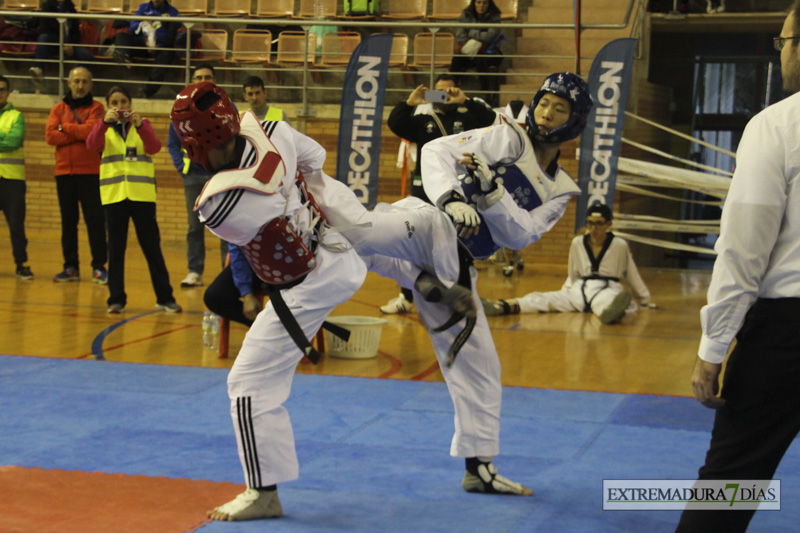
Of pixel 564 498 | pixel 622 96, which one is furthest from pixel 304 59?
pixel 564 498

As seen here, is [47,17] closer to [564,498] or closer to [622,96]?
[622,96]

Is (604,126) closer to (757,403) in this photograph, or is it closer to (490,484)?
(490,484)

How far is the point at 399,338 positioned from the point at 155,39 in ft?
29.7

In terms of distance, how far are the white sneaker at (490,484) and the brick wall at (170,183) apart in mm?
10098

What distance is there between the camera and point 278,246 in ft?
11.6

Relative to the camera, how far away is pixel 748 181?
2.39 metres

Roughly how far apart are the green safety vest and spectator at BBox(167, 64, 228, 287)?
187 centimetres

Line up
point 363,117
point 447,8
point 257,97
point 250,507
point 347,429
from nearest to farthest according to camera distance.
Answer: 1. point 250,507
2. point 347,429
3. point 257,97
4. point 363,117
5. point 447,8

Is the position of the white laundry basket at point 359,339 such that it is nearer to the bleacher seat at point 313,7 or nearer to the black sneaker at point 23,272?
the black sneaker at point 23,272

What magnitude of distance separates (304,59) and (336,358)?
825cm

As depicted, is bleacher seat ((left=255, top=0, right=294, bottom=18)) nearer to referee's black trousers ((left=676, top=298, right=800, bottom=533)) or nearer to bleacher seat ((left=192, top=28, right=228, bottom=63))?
bleacher seat ((left=192, top=28, right=228, bottom=63))

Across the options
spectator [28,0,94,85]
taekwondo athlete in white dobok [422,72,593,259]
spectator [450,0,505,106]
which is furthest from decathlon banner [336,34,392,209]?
taekwondo athlete in white dobok [422,72,593,259]

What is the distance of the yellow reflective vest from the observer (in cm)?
819

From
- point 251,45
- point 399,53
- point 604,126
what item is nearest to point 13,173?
point 251,45
